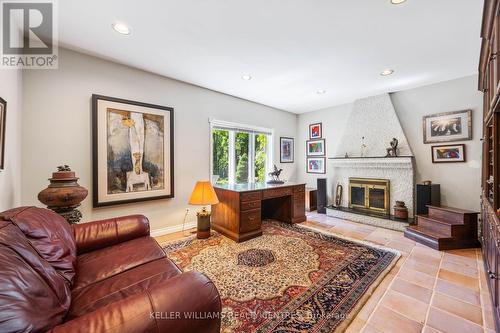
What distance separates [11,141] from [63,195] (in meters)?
0.72

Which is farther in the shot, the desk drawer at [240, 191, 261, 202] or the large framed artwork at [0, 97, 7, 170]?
the desk drawer at [240, 191, 261, 202]

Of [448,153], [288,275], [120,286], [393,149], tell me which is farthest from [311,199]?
[120,286]

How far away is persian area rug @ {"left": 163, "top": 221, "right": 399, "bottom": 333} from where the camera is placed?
1564 millimetres

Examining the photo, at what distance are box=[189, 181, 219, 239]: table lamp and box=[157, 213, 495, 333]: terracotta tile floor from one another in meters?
2.07

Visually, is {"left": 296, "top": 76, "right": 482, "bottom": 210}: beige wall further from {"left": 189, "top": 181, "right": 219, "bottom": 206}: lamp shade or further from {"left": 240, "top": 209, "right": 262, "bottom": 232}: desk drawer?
{"left": 189, "top": 181, "right": 219, "bottom": 206}: lamp shade

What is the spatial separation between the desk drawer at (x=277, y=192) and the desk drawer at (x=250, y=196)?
0.46ft

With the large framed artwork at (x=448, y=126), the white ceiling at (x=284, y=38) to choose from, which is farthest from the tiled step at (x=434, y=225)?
the white ceiling at (x=284, y=38)

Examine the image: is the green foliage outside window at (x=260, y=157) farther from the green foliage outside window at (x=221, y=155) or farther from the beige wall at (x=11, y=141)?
the beige wall at (x=11, y=141)

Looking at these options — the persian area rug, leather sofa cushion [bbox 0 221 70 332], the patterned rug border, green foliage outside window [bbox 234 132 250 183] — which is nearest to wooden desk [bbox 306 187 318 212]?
the patterned rug border

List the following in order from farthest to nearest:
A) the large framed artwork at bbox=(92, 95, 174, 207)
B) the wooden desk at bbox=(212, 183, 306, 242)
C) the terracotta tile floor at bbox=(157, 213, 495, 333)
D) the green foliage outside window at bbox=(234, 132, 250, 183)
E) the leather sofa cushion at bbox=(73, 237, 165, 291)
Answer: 1. the green foliage outside window at bbox=(234, 132, 250, 183)
2. the wooden desk at bbox=(212, 183, 306, 242)
3. the large framed artwork at bbox=(92, 95, 174, 207)
4. the terracotta tile floor at bbox=(157, 213, 495, 333)
5. the leather sofa cushion at bbox=(73, 237, 165, 291)

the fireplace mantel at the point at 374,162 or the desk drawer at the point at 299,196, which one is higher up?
the fireplace mantel at the point at 374,162

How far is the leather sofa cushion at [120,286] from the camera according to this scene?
1.08 meters

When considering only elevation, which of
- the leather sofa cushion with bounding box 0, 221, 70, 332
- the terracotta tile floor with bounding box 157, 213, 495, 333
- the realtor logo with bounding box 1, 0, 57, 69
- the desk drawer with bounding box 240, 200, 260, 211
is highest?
the realtor logo with bounding box 1, 0, 57, 69

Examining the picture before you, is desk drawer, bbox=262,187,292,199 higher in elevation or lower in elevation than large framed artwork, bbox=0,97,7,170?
lower
